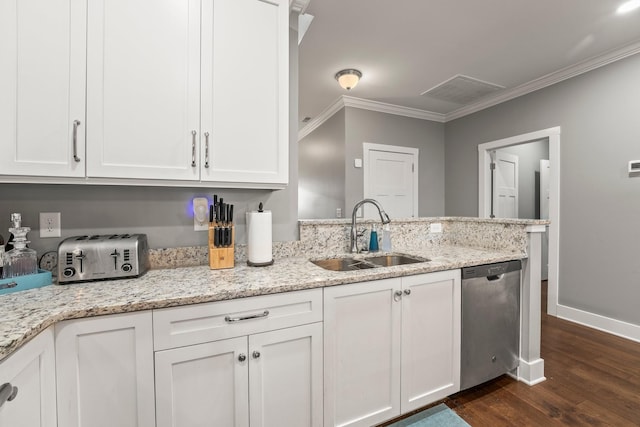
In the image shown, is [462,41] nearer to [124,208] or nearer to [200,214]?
[200,214]

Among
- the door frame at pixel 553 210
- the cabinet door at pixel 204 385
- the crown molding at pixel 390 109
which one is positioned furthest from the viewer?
the crown molding at pixel 390 109

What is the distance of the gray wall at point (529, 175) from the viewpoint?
14.8 feet

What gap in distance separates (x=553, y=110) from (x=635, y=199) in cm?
122

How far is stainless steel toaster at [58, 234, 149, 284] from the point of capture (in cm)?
120

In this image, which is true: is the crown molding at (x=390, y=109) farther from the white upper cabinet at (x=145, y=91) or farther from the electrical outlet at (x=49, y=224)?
the electrical outlet at (x=49, y=224)

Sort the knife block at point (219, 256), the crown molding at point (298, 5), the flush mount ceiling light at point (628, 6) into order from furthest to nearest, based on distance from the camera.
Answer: the flush mount ceiling light at point (628, 6) < the crown molding at point (298, 5) < the knife block at point (219, 256)

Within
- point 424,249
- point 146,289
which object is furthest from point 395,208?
point 146,289

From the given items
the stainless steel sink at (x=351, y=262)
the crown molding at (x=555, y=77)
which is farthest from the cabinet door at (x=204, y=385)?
the crown molding at (x=555, y=77)

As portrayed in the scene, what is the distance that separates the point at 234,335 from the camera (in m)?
1.13

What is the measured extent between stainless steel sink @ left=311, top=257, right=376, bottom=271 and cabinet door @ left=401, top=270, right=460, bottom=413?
0.39 metres

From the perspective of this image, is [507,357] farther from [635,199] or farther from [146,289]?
[146,289]

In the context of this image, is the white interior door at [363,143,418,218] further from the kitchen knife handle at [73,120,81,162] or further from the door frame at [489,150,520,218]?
the kitchen knife handle at [73,120,81,162]

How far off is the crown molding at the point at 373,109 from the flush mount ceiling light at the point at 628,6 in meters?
2.30

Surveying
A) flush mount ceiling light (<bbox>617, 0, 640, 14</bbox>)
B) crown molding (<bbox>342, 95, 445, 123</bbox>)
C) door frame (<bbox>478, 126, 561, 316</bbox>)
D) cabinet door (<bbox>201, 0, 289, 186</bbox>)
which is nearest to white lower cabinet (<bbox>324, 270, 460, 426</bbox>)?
cabinet door (<bbox>201, 0, 289, 186</bbox>)
